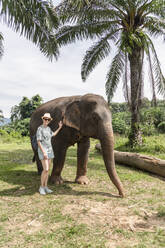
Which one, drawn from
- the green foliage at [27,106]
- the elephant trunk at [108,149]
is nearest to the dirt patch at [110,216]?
the elephant trunk at [108,149]

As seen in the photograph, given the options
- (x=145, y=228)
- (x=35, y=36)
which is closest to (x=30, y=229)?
(x=145, y=228)

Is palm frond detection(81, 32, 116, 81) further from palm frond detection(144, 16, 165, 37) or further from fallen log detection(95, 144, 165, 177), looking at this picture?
fallen log detection(95, 144, 165, 177)

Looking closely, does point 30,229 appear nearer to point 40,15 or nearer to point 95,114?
point 95,114

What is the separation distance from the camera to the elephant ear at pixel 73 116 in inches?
202

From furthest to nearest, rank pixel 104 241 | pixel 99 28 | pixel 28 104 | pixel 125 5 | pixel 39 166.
Answer: pixel 28 104 → pixel 99 28 → pixel 125 5 → pixel 39 166 → pixel 104 241

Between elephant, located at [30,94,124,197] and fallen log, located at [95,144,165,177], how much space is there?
244cm

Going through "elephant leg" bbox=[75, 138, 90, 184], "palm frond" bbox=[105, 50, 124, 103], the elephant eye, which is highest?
"palm frond" bbox=[105, 50, 124, 103]

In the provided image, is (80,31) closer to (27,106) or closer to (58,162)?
(58,162)

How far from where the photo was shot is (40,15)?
6.88 metres

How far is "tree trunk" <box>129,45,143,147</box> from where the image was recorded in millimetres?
11016

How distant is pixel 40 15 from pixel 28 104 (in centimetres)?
2491

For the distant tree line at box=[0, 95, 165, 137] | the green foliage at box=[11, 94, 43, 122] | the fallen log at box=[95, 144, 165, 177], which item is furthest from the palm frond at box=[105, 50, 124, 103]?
the green foliage at box=[11, 94, 43, 122]

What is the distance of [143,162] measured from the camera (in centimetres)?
745

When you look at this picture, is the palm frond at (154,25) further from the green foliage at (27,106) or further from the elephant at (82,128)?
the green foliage at (27,106)
